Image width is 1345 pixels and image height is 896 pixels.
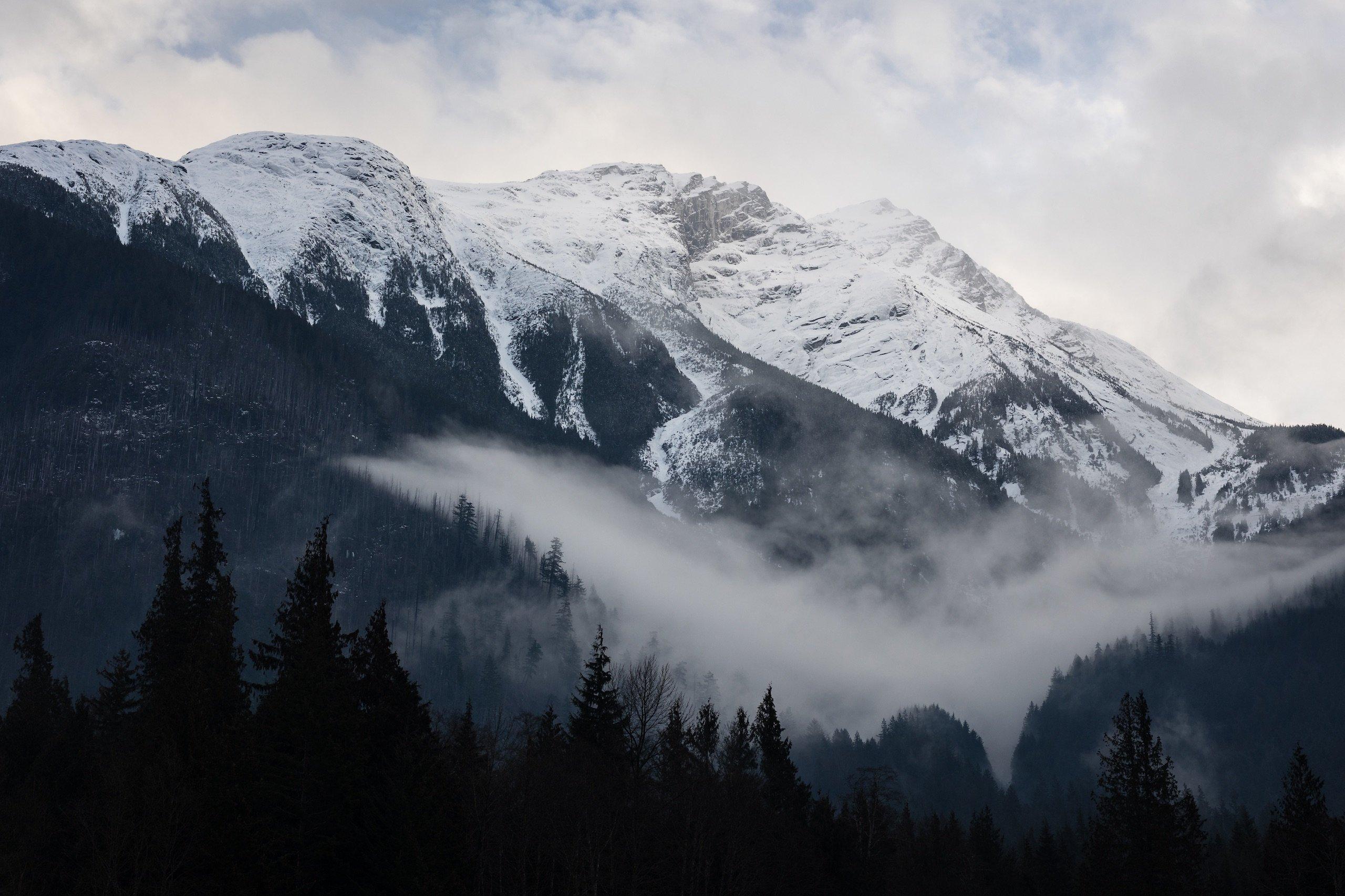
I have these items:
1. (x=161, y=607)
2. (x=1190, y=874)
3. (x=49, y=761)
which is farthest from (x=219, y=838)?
(x=1190, y=874)

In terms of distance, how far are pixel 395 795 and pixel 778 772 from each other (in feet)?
133

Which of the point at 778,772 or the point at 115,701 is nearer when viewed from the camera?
the point at 115,701

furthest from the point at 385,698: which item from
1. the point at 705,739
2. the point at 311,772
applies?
the point at 705,739

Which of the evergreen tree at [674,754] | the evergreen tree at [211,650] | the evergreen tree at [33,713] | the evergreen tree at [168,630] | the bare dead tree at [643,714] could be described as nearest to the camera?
the evergreen tree at [211,650]

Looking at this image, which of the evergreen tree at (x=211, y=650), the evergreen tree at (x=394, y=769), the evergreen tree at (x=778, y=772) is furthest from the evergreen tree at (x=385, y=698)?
the evergreen tree at (x=778, y=772)

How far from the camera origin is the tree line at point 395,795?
45.3 m

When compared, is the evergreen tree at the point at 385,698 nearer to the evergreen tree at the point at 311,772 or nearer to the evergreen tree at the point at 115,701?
the evergreen tree at the point at 311,772

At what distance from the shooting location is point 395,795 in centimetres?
4628

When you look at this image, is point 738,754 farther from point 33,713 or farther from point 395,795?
point 33,713

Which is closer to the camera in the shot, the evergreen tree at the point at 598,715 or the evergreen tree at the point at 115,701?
the evergreen tree at the point at 598,715

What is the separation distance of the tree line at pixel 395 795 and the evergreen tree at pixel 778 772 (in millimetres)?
213

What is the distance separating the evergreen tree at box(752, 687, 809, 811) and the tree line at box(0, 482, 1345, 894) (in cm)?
21

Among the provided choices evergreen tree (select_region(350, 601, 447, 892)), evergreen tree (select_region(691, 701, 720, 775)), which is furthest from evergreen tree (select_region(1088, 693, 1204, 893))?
evergreen tree (select_region(350, 601, 447, 892))

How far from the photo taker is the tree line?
45.3m
